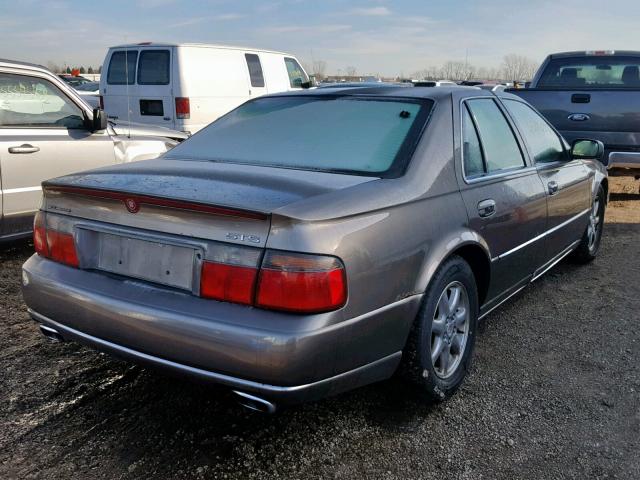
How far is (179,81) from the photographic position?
33.0 feet

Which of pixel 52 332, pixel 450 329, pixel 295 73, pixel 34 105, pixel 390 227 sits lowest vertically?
pixel 450 329

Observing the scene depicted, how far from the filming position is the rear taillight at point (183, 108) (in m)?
10.1

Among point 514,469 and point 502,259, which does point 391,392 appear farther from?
point 502,259

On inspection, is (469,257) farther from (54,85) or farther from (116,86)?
(116,86)

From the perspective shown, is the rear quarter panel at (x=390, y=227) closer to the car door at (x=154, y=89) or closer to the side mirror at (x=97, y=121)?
the side mirror at (x=97, y=121)

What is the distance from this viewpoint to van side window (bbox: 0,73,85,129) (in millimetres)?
4992

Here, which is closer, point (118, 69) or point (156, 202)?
point (156, 202)

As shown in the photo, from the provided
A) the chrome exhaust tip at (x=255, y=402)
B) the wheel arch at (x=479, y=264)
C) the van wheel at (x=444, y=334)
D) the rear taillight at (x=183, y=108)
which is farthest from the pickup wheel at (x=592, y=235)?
the rear taillight at (x=183, y=108)

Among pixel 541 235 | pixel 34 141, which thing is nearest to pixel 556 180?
pixel 541 235

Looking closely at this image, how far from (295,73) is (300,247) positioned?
1129cm

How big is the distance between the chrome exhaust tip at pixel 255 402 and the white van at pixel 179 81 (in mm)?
8205

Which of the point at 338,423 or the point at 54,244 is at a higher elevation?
the point at 54,244

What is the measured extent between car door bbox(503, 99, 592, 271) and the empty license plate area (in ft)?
8.16

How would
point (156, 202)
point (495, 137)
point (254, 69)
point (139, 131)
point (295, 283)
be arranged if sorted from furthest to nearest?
point (254, 69) < point (139, 131) < point (495, 137) < point (156, 202) < point (295, 283)
